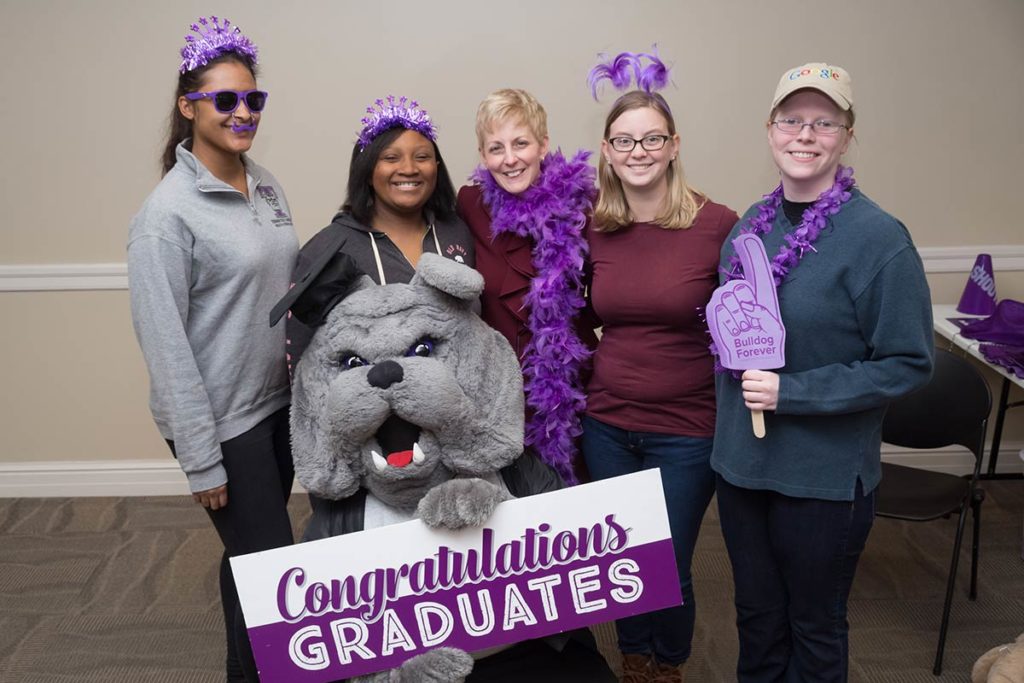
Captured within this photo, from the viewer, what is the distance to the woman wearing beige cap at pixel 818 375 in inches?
63.5

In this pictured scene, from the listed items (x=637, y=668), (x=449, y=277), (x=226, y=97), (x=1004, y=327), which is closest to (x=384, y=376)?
(x=449, y=277)

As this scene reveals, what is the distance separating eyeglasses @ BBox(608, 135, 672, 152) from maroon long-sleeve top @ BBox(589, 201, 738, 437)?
0.18m

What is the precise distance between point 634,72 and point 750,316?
0.76 m

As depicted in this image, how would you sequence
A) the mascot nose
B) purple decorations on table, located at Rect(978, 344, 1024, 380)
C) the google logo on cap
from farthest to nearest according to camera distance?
1. purple decorations on table, located at Rect(978, 344, 1024, 380)
2. the google logo on cap
3. the mascot nose

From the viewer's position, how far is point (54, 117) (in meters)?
3.42

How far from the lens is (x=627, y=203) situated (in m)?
2.04

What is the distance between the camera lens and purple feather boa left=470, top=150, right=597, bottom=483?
6.73 ft

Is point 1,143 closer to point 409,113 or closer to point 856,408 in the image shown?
point 409,113

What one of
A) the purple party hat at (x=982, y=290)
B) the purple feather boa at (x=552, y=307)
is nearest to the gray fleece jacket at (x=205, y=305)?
the purple feather boa at (x=552, y=307)

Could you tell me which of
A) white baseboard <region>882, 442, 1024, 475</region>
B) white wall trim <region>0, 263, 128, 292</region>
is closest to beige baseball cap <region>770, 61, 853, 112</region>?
white baseboard <region>882, 442, 1024, 475</region>

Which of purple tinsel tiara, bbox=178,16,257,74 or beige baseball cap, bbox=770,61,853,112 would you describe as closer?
beige baseball cap, bbox=770,61,853,112

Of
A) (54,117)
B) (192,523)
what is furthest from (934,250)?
(54,117)

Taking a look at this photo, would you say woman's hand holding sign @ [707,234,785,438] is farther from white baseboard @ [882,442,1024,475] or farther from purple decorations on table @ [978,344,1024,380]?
white baseboard @ [882,442,1024,475]

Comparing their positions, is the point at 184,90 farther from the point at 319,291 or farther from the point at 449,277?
the point at 449,277
